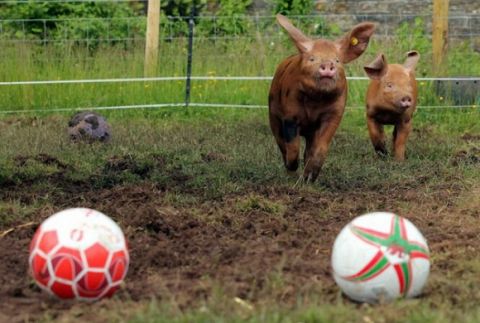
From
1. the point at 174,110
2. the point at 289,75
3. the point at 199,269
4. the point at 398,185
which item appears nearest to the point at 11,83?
the point at 174,110

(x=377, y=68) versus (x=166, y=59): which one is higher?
(x=377, y=68)

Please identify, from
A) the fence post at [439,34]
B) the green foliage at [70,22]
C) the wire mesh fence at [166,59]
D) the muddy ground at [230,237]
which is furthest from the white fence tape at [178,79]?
the muddy ground at [230,237]

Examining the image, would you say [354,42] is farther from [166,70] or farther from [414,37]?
[414,37]

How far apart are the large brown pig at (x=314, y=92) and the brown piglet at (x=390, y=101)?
4.50ft

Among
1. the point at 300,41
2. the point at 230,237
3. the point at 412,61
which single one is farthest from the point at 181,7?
the point at 230,237

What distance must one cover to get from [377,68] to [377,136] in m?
0.68

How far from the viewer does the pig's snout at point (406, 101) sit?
10.2 m

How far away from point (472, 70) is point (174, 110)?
438 centimetres

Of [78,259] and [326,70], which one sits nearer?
[78,259]

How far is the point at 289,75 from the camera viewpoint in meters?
8.91

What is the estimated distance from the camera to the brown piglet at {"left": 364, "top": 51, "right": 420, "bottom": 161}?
1028cm

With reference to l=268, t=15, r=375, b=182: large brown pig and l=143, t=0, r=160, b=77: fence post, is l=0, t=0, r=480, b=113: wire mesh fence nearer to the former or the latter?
l=143, t=0, r=160, b=77: fence post

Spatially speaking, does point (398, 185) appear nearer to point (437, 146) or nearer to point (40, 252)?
point (437, 146)

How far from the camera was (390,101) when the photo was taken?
10297mm
